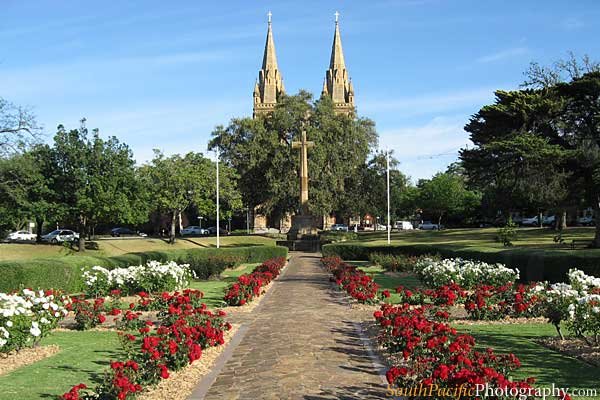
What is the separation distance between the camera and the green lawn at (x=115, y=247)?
38906 mm

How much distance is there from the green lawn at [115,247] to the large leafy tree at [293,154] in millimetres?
5824

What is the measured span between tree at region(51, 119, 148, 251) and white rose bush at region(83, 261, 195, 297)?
25825mm

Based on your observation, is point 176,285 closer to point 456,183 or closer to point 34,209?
point 34,209

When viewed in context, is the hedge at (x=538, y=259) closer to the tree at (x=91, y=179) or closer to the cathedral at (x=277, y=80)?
the tree at (x=91, y=179)

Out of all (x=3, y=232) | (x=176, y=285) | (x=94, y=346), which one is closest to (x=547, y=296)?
(x=94, y=346)

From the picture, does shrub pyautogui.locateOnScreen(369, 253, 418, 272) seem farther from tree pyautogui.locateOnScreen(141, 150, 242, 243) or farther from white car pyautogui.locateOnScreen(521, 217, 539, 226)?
white car pyautogui.locateOnScreen(521, 217, 539, 226)

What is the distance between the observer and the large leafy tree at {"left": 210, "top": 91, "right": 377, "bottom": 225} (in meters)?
56.2

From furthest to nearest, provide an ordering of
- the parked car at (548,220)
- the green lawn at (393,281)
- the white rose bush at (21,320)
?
the parked car at (548,220)
the green lawn at (393,281)
the white rose bush at (21,320)

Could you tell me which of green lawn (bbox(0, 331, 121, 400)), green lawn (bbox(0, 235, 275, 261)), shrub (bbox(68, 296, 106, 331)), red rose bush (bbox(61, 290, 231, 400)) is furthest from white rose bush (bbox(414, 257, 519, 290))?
green lawn (bbox(0, 235, 275, 261))

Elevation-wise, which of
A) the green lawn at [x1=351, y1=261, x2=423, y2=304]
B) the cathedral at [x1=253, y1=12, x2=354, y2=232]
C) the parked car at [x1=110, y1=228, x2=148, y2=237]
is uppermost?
the cathedral at [x1=253, y1=12, x2=354, y2=232]

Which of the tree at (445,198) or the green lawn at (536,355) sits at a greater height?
the tree at (445,198)

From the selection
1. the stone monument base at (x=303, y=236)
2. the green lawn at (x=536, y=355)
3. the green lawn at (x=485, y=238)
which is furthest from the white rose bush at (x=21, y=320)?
the green lawn at (x=485, y=238)

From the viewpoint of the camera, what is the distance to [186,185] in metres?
54.1

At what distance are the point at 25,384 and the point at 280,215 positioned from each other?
5463 cm
